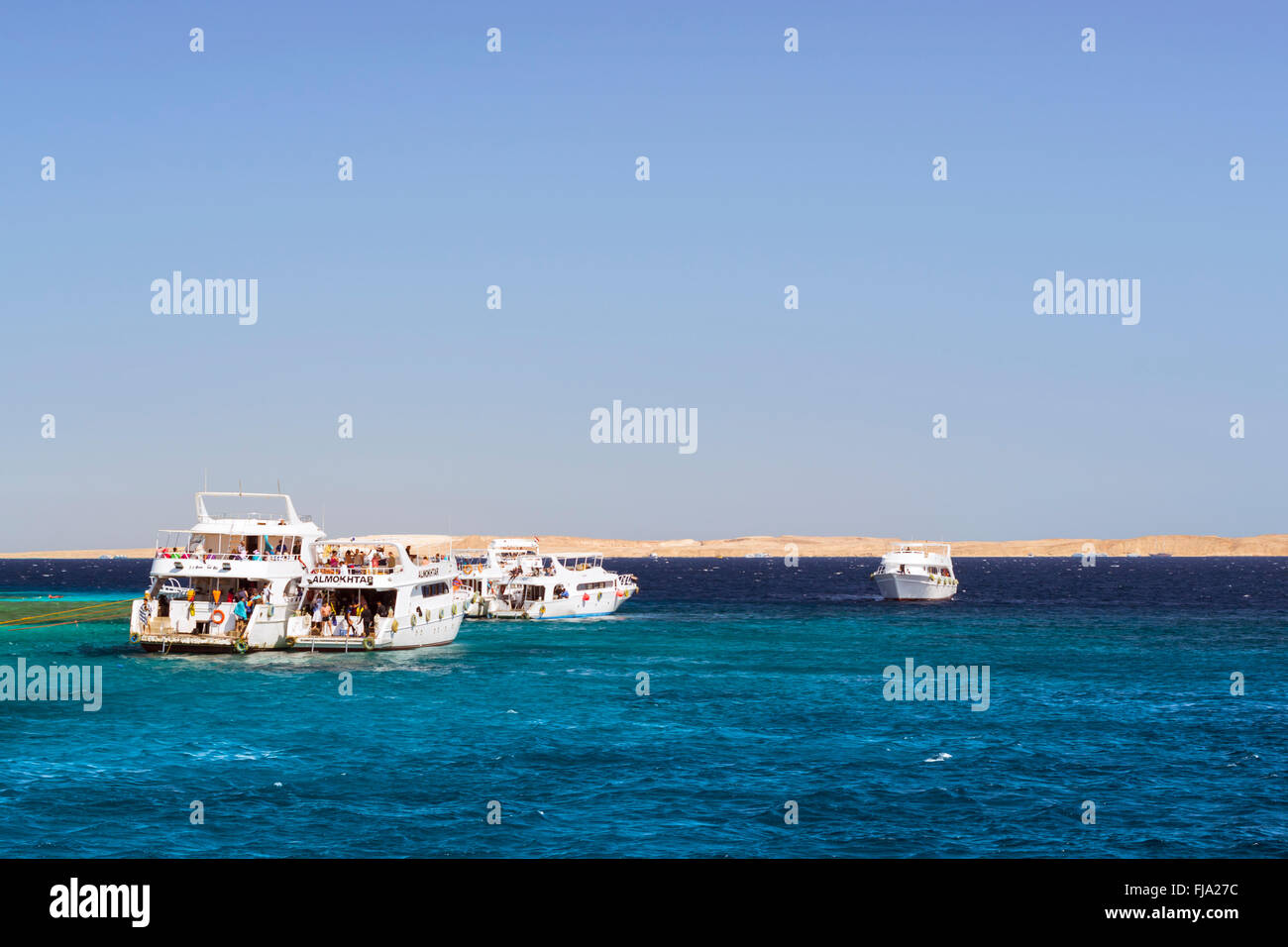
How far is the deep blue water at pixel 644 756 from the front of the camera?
27.4m

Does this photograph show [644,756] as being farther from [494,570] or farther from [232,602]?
[494,570]

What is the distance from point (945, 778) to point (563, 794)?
11.5 meters

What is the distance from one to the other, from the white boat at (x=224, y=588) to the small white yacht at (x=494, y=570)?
33900 millimetres

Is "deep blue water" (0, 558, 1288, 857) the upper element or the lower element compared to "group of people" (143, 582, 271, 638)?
lower

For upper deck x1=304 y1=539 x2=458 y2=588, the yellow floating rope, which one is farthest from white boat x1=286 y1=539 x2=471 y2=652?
the yellow floating rope

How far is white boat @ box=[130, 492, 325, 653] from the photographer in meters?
63.9

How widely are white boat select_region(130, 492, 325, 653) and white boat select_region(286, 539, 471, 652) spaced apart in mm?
1171

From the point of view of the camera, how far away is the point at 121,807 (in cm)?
2967

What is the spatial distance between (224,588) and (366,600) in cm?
833

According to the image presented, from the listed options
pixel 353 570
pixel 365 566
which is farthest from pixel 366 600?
pixel 353 570

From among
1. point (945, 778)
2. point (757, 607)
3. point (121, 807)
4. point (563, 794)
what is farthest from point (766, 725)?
point (757, 607)

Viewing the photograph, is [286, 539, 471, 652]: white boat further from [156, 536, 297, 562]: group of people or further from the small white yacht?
the small white yacht

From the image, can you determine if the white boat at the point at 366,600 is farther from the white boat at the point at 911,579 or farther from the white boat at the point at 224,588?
the white boat at the point at 911,579
